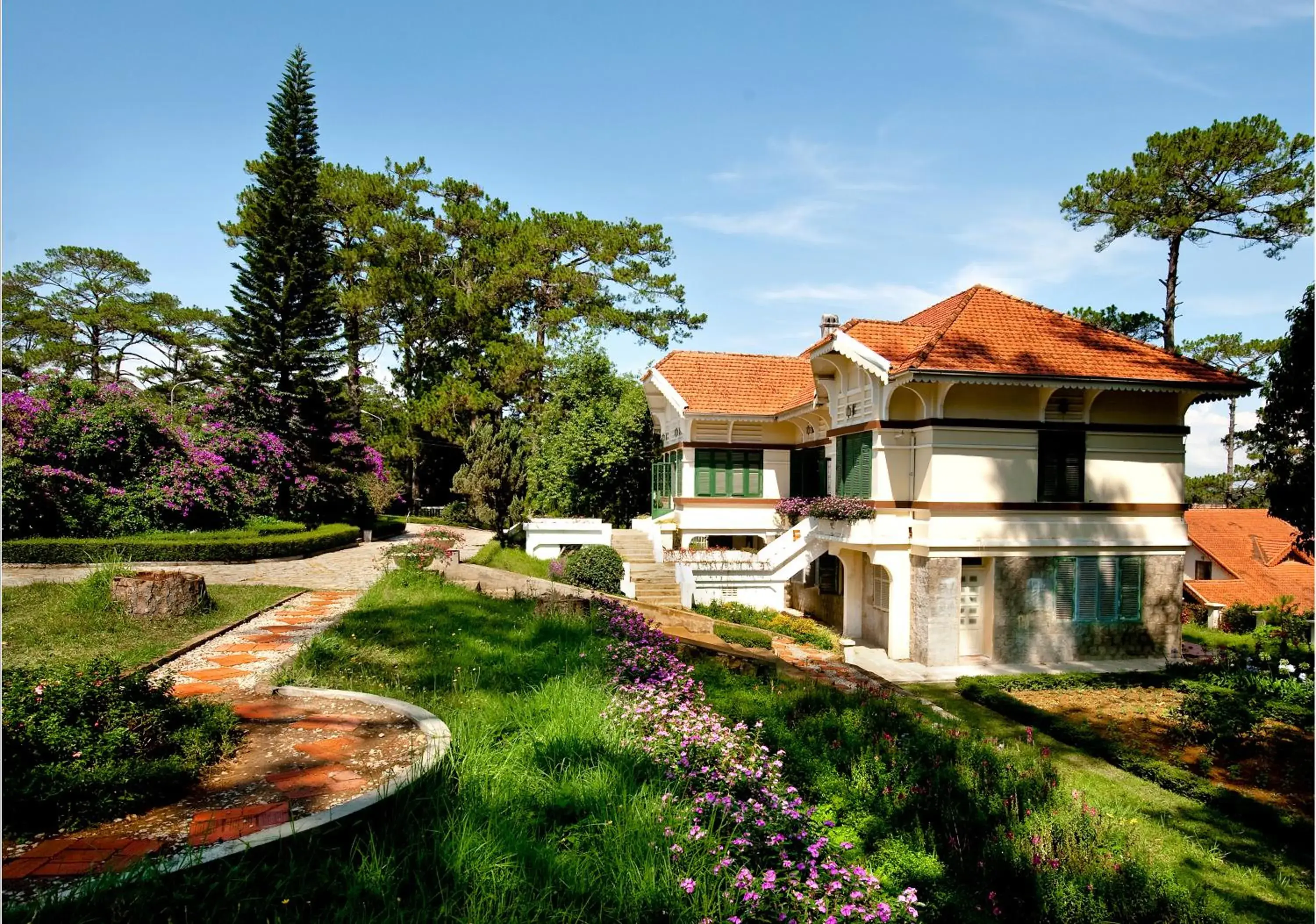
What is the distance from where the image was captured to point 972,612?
1519 centimetres

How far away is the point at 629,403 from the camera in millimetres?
→ 26500

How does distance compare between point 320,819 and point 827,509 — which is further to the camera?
point 827,509

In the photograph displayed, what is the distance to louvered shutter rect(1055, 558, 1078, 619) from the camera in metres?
14.8

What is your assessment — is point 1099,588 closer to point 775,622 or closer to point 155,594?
point 775,622

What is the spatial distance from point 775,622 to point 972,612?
4.10 meters

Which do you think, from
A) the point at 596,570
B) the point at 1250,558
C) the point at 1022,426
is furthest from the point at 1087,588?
the point at 1250,558

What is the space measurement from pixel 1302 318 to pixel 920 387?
21.4ft

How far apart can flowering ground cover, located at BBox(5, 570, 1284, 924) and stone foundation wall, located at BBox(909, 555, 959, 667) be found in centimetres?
696

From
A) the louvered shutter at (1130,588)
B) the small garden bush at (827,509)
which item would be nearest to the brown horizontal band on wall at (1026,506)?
the small garden bush at (827,509)

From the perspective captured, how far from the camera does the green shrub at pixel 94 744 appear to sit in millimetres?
3949

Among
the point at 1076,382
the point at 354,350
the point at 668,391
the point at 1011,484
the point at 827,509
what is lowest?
the point at 827,509

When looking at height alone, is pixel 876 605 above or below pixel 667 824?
below

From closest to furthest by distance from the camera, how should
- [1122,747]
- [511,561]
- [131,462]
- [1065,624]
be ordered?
[1122,747], [1065,624], [131,462], [511,561]

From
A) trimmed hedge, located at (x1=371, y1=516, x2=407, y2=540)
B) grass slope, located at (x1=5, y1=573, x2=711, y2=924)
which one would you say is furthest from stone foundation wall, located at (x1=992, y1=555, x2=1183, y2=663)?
trimmed hedge, located at (x1=371, y1=516, x2=407, y2=540)
